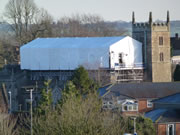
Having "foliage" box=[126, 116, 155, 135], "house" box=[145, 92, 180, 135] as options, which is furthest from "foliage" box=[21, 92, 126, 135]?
"house" box=[145, 92, 180, 135]

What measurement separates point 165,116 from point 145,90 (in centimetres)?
900

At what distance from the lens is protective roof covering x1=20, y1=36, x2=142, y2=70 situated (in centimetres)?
6312

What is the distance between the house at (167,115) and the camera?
1619 inches

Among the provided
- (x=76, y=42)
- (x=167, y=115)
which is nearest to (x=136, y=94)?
(x=167, y=115)

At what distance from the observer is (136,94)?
50938mm

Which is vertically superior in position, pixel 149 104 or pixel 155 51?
pixel 155 51

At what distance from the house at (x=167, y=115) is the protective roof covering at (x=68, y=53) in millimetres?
15755

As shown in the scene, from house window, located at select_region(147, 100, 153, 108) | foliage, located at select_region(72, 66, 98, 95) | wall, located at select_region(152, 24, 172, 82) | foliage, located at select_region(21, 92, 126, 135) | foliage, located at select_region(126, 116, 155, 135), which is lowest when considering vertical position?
foliage, located at select_region(126, 116, 155, 135)

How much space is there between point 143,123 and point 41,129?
8.61 meters

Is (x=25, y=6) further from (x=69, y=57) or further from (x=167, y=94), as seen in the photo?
(x=167, y=94)

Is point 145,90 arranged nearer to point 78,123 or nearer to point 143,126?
point 143,126

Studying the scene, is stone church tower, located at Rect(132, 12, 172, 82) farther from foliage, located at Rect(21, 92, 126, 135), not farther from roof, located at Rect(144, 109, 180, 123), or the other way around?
foliage, located at Rect(21, 92, 126, 135)

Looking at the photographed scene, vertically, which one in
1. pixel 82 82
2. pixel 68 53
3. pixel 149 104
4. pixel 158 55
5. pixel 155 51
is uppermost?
pixel 155 51

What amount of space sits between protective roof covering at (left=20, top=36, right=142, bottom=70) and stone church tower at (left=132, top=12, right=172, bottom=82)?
3.05 feet
